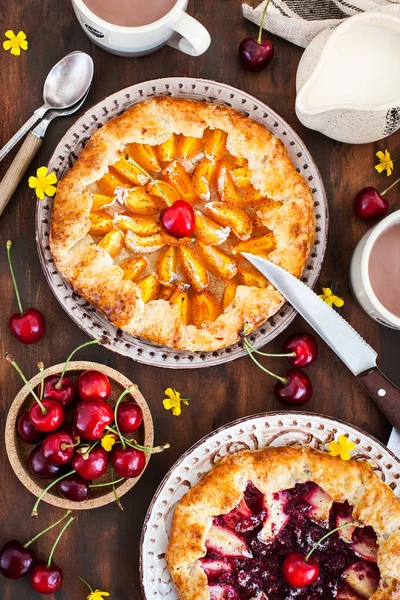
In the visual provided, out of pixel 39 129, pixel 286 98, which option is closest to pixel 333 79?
pixel 286 98

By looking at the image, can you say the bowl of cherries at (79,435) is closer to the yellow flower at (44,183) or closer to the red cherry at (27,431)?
the red cherry at (27,431)

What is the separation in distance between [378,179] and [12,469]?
1608mm

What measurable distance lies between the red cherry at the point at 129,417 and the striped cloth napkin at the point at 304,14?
136 cm

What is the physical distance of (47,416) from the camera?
2.32 m

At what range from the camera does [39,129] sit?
8.11 feet

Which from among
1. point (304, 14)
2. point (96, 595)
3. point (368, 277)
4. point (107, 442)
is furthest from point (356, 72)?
point (96, 595)

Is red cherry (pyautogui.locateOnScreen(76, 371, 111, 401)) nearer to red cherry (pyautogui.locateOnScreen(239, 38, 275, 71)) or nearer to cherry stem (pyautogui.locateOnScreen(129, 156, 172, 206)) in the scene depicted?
cherry stem (pyautogui.locateOnScreen(129, 156, 172, 206))

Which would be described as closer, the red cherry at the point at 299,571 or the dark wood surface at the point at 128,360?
the red cherry at the point at 299,571

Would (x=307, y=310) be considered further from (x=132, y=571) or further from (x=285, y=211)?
(x=132, y=571)

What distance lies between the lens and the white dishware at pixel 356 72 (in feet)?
7.54

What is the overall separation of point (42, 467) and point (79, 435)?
158mm

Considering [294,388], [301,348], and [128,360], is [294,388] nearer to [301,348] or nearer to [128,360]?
[301,348]

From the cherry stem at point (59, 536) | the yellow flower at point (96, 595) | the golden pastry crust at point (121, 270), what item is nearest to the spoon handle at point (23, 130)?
the golden pastry crust at point (121, 270)

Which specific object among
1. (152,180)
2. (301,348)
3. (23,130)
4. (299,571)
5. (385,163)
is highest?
(385,163)
